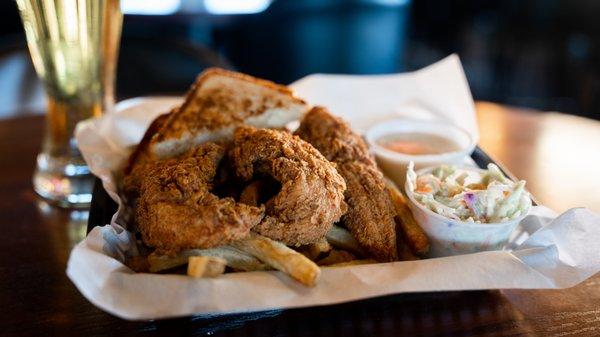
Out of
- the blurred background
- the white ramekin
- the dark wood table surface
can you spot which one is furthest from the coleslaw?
the blurred background

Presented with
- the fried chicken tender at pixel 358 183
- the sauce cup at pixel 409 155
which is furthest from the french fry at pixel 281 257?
the sauce cup at pixel 409 155

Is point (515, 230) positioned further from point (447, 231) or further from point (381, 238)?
point (381, 238)

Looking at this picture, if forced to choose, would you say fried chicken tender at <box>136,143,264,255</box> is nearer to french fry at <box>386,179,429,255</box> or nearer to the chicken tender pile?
the chicken tender pile

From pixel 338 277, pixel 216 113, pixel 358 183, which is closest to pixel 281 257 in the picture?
pixel 338 277

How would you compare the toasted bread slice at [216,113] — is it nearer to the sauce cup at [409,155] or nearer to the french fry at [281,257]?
the sauce cup at [409,155]

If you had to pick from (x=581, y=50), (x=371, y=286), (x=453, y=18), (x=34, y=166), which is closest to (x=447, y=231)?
(x=371, y=286)

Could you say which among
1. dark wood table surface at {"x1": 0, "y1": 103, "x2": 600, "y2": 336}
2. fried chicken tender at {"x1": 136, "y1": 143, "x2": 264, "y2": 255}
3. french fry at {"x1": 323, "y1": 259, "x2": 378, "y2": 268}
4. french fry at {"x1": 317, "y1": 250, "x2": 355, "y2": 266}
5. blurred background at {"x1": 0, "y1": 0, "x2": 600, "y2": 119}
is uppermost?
fried chicken tender at {"x1": 136, "y1": 143, "x2": 264, "y2": 255}
